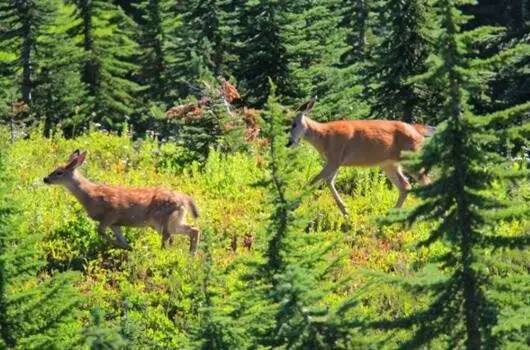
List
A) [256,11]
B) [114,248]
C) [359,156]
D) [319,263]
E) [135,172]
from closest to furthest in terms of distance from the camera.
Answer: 1. [319,263]
2. [114,248]
3. [359,156]
4. [135,172]
5. [256,11]

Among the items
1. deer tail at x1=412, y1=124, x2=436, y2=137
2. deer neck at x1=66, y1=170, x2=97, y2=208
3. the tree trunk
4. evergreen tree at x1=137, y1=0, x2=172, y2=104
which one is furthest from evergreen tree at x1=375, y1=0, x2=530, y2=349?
evergreen tree at x1=137, y1=0, x2=172, y2=104

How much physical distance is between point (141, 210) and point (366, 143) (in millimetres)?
4042

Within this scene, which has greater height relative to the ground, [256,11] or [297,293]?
[256,11]

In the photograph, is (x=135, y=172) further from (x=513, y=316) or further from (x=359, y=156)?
(x=513, y=316)

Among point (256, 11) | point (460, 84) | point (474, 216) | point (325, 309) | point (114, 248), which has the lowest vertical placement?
point (114, 248)

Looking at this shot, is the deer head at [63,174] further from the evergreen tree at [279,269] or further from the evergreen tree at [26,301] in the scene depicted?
the evergreen tree at [279,269]

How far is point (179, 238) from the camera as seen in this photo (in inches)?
540

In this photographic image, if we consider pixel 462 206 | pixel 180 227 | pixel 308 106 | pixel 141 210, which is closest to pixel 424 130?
pixel 308 106

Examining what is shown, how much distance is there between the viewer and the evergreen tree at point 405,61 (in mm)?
22344

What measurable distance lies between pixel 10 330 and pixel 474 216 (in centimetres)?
425

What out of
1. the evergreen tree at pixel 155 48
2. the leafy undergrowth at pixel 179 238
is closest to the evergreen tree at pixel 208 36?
the evergreen tree at pixel 155 48

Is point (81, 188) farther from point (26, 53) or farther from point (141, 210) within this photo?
point (26, 53)

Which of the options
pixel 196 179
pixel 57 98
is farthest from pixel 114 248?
pixel 57 98

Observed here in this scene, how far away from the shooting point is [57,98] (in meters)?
42.1
